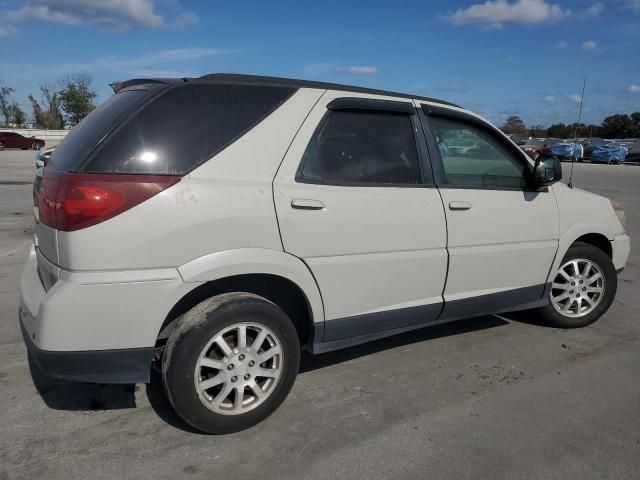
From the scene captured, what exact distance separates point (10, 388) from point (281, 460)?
1.84 metres

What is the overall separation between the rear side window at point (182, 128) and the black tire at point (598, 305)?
2961 mm

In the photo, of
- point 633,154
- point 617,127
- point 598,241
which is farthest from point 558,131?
point 598,241

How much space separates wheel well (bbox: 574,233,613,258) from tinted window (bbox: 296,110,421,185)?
6.45 ft

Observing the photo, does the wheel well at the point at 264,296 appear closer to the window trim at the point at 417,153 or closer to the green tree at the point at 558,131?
the window trim at the point at 417,153

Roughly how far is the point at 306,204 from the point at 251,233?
0.36 metres

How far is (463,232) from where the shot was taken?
3.61 meters

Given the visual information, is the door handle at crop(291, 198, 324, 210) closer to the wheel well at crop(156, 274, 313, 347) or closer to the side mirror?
the wheel well at crop(156, 274, 313, 347)

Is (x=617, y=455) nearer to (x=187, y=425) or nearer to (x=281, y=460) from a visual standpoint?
(x=281, y=460)

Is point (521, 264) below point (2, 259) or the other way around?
the other way around

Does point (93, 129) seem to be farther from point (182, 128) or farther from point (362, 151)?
point (362, 151)

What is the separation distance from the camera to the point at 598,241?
4633 millimetres

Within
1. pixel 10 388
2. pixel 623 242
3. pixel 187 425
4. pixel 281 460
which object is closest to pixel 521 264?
pixel 623 242

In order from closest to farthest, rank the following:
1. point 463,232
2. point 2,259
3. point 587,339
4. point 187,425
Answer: point 187,425, point 463,232, point 587,339, point 2,259

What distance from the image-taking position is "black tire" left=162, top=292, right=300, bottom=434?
269 centimetres
